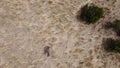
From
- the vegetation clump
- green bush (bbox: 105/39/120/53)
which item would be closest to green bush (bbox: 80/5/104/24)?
the vegetation clump

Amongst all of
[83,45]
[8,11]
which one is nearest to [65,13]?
[83,45]

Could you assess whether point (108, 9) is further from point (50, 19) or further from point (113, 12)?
point (50, 19)

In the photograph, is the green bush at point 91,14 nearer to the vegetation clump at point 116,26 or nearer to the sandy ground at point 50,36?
the sandy ground at point 50,36

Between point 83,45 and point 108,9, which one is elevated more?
point 108,9

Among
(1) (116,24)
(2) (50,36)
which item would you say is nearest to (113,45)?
(1) (116,24)

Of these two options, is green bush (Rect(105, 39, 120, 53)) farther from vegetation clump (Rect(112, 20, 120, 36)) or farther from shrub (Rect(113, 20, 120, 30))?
shrub (Rect(113, 20, 120, 30))
